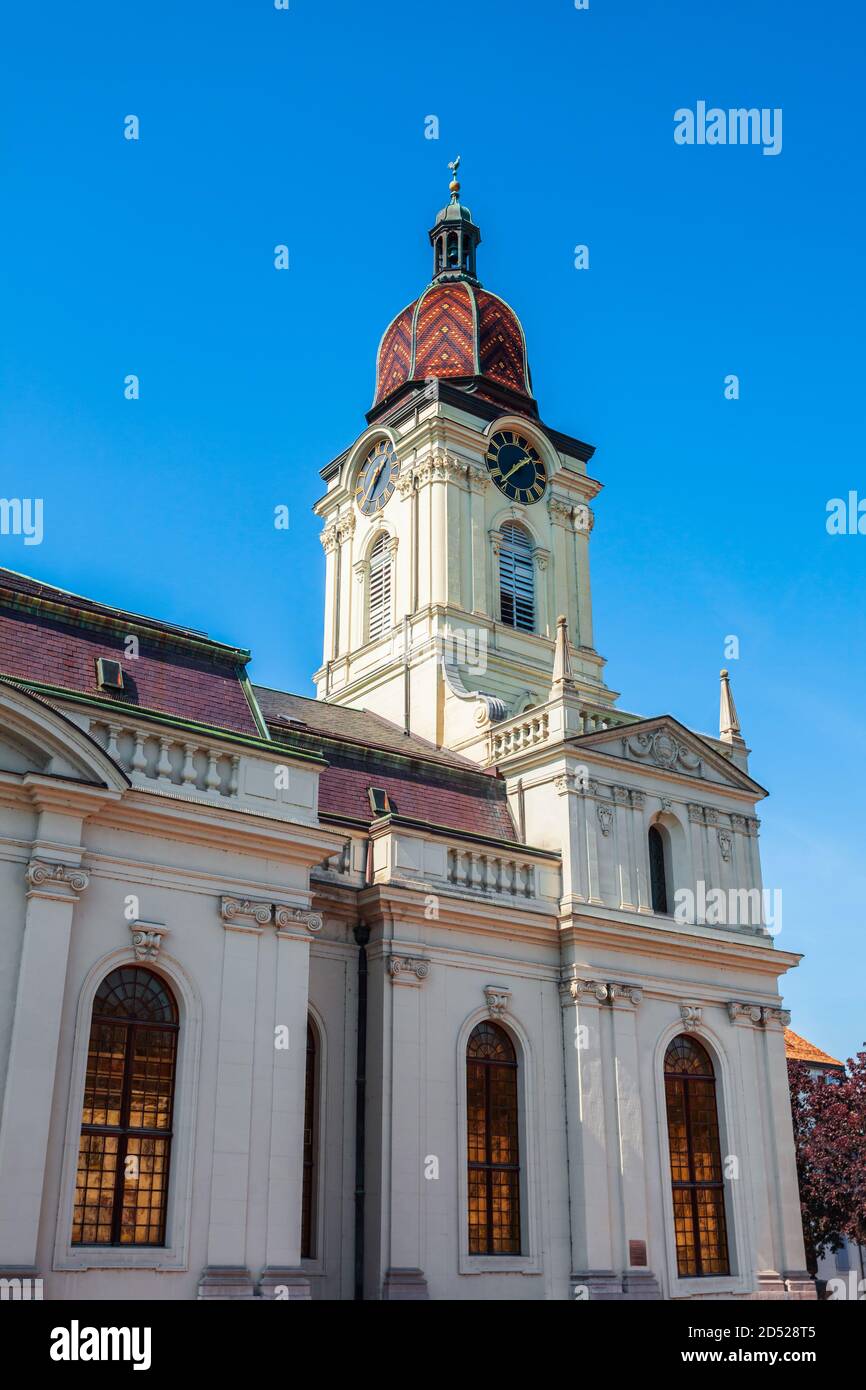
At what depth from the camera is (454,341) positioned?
155 feet

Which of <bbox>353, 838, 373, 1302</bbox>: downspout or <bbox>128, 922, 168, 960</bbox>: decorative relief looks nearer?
<bbox>128, 922, 168, 960</bbox>: decorative relief

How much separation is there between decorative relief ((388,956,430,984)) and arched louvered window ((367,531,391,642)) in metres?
18.5

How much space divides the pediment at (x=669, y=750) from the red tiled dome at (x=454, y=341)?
18521mm

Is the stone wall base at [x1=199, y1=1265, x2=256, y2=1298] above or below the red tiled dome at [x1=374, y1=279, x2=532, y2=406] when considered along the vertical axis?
below

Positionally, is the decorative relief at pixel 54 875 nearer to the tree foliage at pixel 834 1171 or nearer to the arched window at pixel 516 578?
the arched window at pixel 516 578

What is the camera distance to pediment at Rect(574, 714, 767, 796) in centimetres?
3108

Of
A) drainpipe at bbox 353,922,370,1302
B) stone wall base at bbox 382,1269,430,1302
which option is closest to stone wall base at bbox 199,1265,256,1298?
stone wall base at bbox 382,1269,430,1302

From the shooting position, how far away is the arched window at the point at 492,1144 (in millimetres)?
25750

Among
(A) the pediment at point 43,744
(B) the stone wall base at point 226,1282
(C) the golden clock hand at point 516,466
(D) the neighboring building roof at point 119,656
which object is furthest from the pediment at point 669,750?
(C) the golden clock hand at point 516,466

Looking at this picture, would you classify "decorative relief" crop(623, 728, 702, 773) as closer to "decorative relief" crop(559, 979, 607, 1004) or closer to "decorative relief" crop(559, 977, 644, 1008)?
"decorative relief" crop(559, 977, 644, 1008)

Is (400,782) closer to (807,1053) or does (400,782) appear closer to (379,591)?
(379,591)
